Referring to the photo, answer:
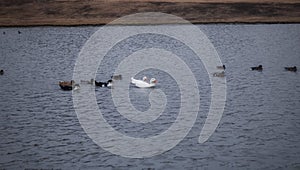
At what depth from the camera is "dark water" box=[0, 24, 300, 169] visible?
2186cm

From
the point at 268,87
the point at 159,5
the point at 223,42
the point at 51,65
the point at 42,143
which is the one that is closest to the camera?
the point at 42,143

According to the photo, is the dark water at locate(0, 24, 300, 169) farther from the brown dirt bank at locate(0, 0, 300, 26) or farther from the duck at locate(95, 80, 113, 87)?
the brown dirt bank at locate(0, 0, 300, 26)

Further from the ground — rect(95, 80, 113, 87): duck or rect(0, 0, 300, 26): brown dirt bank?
rect(0, 0, 300, 26): brown dirt bank

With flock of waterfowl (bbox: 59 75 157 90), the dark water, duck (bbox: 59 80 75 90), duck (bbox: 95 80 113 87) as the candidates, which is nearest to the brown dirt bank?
the dark water

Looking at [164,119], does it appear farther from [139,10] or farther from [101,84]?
[139,10]

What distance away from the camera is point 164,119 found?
28.2 metres

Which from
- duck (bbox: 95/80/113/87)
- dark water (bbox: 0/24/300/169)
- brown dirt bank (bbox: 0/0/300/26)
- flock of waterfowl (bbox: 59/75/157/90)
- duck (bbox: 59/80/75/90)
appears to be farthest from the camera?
brown dirt bank (bbox: 0/0/300/26)

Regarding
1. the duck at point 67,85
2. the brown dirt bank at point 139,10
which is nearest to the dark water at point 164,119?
the duck at point 67,85

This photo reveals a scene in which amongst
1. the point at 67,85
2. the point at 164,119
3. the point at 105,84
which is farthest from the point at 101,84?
the point at 164,119

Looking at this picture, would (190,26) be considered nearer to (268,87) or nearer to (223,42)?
(223,42)

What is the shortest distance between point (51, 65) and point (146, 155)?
28863mm

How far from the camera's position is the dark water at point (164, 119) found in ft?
71.7

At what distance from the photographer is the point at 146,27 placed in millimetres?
88562

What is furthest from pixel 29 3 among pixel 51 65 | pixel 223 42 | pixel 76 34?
pixel 51 65
